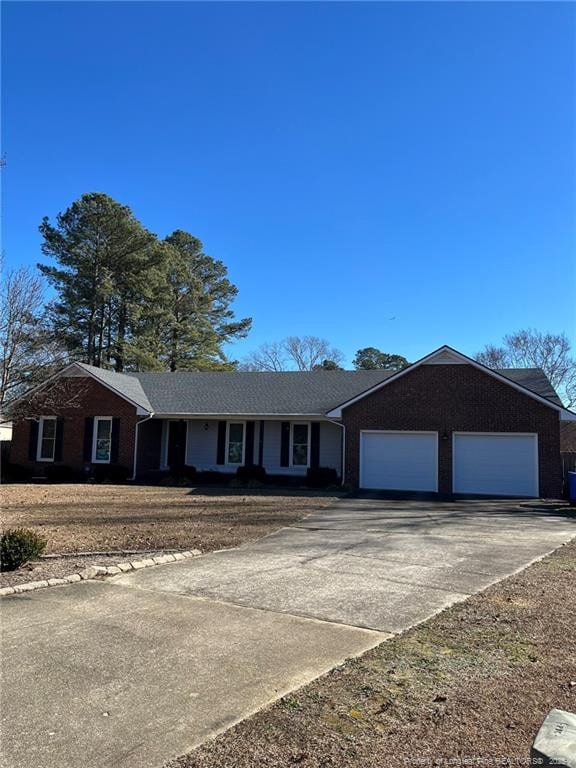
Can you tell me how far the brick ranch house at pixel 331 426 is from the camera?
20.6m

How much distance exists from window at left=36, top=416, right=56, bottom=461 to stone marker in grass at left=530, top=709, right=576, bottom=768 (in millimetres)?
25727

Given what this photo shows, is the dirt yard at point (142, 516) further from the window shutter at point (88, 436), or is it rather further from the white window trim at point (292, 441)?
the white window trim at point (292, 441)

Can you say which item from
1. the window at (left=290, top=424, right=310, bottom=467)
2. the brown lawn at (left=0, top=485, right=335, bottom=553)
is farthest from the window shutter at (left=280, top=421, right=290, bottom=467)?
the brown lawn at (left=0, top=485, right=335, bottom=553)

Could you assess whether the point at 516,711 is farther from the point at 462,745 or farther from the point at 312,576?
the point at 312,576

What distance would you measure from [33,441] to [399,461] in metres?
15.6

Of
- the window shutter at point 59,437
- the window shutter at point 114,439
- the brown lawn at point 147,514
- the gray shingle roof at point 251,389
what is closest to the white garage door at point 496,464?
the gray shingle roof at point 251,389

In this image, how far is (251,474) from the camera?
2295cm

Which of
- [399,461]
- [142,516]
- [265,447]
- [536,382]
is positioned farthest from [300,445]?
[142,516]

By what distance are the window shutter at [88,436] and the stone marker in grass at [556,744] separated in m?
24.6

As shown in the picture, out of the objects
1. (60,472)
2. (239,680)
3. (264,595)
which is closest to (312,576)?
(264,595)

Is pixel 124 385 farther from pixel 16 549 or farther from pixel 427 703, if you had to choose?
pixel 427 703

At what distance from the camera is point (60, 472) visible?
24438 millimetres

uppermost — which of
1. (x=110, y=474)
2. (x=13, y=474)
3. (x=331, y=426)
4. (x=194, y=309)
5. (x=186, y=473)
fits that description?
(x=194, y=309)

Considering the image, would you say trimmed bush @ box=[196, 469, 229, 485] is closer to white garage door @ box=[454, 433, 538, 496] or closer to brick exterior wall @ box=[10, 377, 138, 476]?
brick exterior wall @ box=[10, 377, 138, 476]
